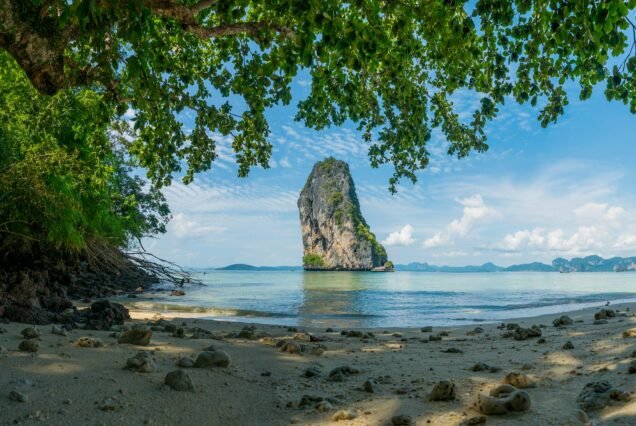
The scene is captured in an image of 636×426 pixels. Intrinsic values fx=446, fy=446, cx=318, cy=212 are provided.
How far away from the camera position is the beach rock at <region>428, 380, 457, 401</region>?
376cm

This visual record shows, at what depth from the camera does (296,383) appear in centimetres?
454

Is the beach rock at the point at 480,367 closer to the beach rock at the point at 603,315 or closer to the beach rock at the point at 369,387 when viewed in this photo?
the beach rock at the point at 369,387

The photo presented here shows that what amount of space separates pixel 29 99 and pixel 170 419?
1461cm

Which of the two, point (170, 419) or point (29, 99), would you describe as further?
point (29, 99)

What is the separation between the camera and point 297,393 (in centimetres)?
420

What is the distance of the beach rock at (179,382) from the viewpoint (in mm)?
3865

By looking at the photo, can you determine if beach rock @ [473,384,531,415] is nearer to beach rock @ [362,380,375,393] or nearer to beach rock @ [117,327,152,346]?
beach rock @ [362,380,375,393]

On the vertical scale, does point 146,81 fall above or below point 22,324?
above

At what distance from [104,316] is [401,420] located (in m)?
6.72

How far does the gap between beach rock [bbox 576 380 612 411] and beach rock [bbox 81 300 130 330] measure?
6.68 m

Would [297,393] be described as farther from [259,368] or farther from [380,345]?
[380,345]

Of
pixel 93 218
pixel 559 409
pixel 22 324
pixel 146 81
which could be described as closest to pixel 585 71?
pixel 559 409

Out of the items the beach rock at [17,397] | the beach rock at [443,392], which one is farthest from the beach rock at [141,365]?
the beach rock at [443,392]

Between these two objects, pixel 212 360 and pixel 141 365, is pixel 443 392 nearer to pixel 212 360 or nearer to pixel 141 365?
pixel 212 360
